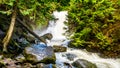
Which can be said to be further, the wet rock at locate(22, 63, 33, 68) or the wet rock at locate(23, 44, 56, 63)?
the wet rock at locate(23, 44, 56, 63)

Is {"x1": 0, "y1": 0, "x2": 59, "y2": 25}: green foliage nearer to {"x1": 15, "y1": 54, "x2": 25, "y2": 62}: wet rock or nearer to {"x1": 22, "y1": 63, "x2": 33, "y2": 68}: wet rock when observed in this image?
Result: {"x1": 15, "y1": 54, "x2": 25, "y2": 62}: wet rock

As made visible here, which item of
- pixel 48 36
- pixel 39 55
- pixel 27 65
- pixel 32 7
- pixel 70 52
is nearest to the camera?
pixel 27 65

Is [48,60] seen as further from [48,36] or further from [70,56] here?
[48,36]

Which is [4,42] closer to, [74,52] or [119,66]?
[74,52]

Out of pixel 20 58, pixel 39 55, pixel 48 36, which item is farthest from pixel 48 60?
pixel 48 36

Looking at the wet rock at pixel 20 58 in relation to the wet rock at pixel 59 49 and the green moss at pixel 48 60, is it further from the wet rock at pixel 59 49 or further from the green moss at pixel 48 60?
the wet rock at pixel 59 49

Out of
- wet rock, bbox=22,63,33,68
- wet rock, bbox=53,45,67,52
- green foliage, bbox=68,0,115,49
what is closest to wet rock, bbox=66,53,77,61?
wet rock, bbox=53,45,67,52

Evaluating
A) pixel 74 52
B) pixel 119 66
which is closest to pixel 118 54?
pixel 119 66

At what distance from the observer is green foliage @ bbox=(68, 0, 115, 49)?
1168cm

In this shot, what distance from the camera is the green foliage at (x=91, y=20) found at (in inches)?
460

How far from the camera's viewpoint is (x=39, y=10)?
374 inches

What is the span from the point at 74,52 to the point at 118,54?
1.82 meters

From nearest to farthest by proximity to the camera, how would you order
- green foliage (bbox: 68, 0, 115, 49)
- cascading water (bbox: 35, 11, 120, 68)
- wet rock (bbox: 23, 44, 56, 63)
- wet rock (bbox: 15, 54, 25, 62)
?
wet rock (bbox: 15, 54, 25, 62), wet rock (bbox: 23, 44, 56, 63), cascading water (bbox: 35, 11, 120, 68), green foliage (bbox: 68, 0, 115, 49)

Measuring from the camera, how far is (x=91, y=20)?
12016mm
